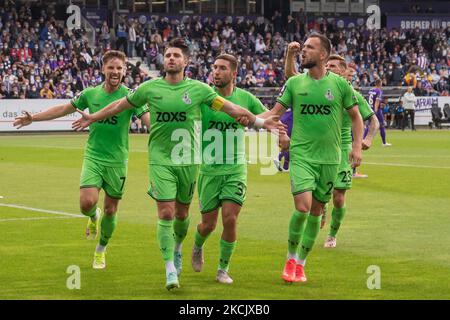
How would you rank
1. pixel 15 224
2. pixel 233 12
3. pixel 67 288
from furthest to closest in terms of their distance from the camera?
pixel 233 12
pixel 15 224
pixel 67 288

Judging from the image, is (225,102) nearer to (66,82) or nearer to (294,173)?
(294,173)

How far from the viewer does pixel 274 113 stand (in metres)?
11.9

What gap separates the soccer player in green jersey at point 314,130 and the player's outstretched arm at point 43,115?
8.45 ft

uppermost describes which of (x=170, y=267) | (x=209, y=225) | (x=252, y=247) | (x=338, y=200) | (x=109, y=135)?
(x=109, y=135)

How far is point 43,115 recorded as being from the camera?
12.4m

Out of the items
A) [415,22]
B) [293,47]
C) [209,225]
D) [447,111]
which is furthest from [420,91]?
[209,225]

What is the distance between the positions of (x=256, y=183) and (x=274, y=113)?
1280 cm

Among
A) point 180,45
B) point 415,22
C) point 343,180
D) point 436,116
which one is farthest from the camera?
point 415,22

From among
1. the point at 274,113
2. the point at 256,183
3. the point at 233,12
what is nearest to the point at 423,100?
the point at 233,12

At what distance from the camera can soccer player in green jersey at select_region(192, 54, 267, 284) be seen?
37.8ft

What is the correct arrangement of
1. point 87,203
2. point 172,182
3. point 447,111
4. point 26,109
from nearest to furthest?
point 172,182 → point 87,203 → point 26,109 → point 447,111


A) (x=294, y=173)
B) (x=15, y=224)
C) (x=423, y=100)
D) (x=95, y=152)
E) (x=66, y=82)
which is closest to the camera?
(x=294, y=173)

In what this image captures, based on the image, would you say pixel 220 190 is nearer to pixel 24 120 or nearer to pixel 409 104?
pixel 24 120

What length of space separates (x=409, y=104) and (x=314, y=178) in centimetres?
4233
